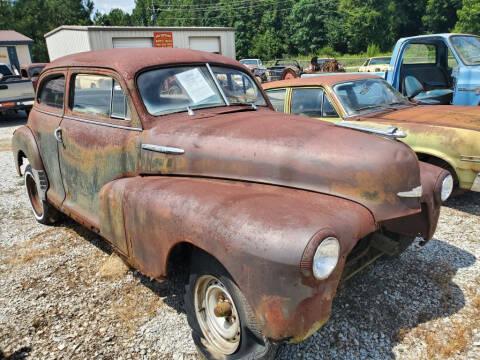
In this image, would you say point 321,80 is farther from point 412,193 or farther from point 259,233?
point 259,233

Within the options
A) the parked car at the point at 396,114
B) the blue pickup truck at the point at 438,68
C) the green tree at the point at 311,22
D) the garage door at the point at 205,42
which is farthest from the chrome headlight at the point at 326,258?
the green tree at the point at 311,22

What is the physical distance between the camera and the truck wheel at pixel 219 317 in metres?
2.03

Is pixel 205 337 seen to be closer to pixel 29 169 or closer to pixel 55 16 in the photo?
pixel 29 169

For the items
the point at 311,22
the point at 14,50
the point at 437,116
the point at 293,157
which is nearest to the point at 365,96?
the point at 437,116

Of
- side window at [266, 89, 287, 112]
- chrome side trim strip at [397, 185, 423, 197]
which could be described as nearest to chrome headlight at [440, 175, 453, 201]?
chrome side trim strip at [397, 185, 423, 197]

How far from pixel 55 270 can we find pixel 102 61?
6.46ft

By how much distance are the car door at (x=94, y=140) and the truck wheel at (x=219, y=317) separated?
2.44 feet

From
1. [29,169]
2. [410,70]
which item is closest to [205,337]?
[29,169]

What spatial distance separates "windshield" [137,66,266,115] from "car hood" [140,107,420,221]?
0.17m

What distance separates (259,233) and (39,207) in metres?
3.77

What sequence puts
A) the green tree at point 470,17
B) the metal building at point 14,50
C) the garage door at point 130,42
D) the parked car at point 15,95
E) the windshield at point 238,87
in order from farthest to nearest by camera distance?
the green tree at point 470,17
the metal building at point 14,50
the garage door at point 130,42
the parked car at point 15,95
the windshield at point 238,87

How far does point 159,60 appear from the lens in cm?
314

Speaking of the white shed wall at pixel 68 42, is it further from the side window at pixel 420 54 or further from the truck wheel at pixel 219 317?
the truck wheel at pixel 219 317

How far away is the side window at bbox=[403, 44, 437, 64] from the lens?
7.08 metres
